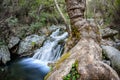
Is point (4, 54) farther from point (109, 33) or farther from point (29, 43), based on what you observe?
point (109, 33)

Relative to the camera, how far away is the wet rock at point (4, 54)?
11.7 metres

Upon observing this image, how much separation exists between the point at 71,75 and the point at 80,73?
13cm

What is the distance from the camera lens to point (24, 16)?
16.5m

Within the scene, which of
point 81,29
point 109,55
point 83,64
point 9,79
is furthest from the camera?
point 9,79

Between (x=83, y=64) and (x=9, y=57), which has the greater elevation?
(x=83, y=64)

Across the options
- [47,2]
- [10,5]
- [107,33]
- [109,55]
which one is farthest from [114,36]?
[10,5]

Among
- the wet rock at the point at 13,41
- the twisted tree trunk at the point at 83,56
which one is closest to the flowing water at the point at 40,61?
the wet rock at the point at 13,41

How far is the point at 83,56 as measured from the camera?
10.2 ft

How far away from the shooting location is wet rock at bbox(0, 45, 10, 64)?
11.7m

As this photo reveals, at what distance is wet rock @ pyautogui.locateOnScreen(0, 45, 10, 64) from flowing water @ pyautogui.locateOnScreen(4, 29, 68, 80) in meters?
0.71

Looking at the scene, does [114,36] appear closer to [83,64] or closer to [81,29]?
[81,29]

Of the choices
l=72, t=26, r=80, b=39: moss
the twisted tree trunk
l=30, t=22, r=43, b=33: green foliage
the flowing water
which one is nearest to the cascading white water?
the flowing water

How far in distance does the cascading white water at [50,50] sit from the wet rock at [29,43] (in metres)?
0.60

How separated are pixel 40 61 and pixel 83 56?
29.1 feet
